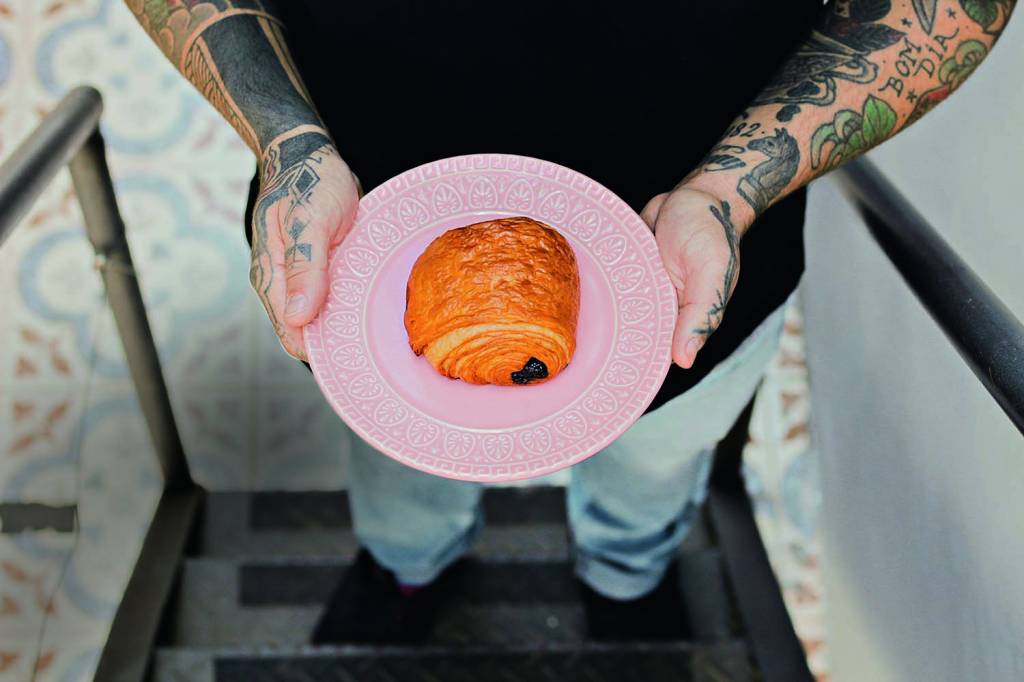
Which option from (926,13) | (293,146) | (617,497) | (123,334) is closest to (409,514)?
(617,497)

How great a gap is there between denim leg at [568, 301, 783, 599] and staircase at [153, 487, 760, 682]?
0.11 metres

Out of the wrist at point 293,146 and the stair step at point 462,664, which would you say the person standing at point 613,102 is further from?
the stair step at point 462,664

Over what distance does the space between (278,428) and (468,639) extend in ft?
2.58

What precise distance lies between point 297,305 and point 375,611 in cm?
106

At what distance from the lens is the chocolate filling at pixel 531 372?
3.08 ft

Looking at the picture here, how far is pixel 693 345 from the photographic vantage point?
2.92 feet

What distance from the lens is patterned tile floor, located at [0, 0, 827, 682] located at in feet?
5.68

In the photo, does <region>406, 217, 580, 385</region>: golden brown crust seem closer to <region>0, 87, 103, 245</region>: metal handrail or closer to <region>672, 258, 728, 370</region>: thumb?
<region>672, 258, 728, 370</region>: thumb

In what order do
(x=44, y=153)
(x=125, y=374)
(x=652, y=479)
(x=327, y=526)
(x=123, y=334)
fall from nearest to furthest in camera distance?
1. (x=44, y=153)
2. (x=652, y=479)
3. (x=123, y=334)
4. (x=327, y=526)
5. (x=125, y=374)

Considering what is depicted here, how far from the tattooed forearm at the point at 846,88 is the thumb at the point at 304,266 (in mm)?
399

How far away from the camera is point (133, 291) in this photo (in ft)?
5.31

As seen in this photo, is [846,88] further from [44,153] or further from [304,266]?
[44,153]

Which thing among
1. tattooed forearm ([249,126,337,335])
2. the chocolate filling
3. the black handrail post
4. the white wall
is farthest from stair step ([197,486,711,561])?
tattooed forearm ([249,126,337,335])

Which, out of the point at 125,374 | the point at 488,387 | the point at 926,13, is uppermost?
the point at 926,13
